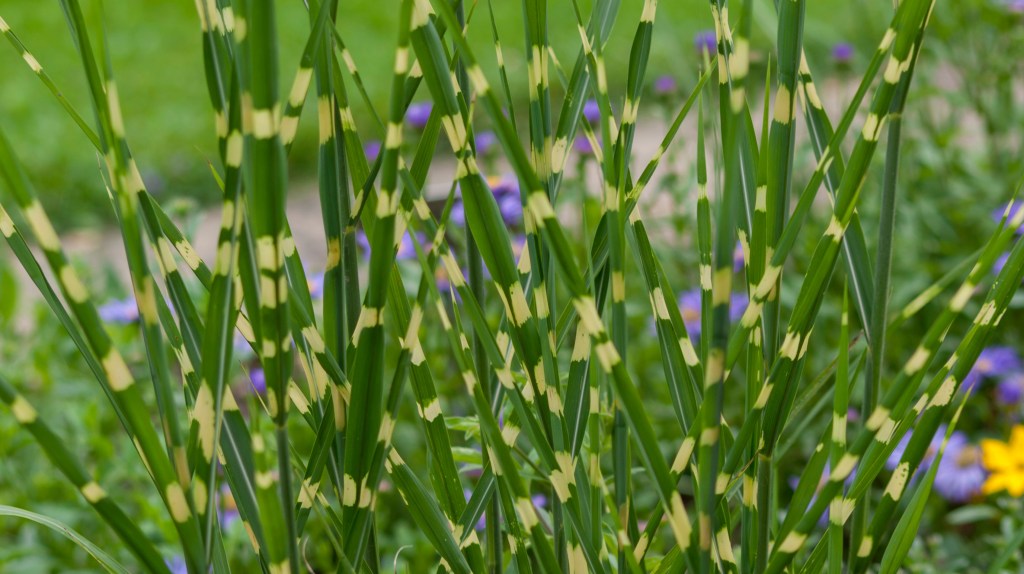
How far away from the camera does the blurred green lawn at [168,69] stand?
344 centimetres

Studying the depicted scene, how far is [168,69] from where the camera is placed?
4184mm

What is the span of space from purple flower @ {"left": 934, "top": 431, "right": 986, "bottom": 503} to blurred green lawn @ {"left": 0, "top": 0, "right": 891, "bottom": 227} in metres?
1.71

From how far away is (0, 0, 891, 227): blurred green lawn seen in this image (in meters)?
3.44

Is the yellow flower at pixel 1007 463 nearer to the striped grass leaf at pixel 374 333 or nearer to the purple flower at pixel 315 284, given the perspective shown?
the striped grass leaf at pixel 374 333

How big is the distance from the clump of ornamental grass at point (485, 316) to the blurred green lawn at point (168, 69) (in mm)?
2480

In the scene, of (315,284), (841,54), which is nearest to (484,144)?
(315,284)

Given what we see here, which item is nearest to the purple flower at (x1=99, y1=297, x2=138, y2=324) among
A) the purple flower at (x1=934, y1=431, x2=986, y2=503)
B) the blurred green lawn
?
the purple flower at (x1=934, y1=431, x2=986, y2=503)

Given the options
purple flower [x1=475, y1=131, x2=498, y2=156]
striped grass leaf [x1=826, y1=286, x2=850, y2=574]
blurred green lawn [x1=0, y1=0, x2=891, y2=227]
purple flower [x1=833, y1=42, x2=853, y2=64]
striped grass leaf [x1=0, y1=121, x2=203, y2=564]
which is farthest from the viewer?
blurred green lawn [x1=0, y1=0, x2=891, y2=227]

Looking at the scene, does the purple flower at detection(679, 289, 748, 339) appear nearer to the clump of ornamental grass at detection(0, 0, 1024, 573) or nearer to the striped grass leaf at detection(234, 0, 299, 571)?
the clump of ornamental grass at detection(0, 0, 1024, 573)

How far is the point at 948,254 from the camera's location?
1.94m

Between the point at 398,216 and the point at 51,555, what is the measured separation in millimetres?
1196

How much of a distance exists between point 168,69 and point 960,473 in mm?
3577

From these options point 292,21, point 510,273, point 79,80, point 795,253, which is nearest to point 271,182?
point 510,273

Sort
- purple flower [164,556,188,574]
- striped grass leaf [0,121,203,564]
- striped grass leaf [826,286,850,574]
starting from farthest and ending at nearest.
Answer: purple flower [164,556,188,574], striped grass leaf [826,286,850,574], striped grass leaf [0,121,203,564]
